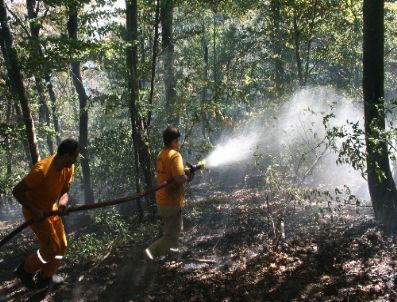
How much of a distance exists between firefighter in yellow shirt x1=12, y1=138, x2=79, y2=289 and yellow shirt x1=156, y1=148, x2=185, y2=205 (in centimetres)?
141

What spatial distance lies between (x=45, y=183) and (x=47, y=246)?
39.2 inches

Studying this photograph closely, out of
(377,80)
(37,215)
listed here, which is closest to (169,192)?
(37,215)

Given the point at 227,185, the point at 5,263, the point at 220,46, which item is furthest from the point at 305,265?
the point at 220,46

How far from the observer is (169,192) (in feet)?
23.1

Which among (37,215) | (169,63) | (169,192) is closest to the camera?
(37,215)

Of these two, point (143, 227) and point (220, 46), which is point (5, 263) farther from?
point (220, 46)

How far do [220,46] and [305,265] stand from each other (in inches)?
1109

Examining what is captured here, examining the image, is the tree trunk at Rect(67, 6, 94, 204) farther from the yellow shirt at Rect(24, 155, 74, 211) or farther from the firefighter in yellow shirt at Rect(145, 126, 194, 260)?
the yellow shirt at Rect(24, 155, 74, 211)

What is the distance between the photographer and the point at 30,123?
888 centimetres

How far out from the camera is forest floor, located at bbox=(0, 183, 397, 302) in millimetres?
6082

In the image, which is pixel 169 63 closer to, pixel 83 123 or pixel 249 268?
pixel 83 123

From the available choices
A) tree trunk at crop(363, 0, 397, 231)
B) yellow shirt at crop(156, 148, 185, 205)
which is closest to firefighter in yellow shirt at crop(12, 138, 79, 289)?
yellow shirt at crop(156, 148, 185, 205)

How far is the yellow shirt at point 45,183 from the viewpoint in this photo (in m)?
5.67

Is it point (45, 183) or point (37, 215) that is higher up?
point (45, 183)
